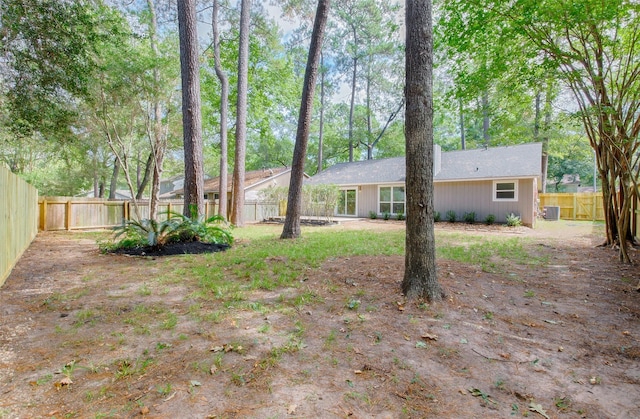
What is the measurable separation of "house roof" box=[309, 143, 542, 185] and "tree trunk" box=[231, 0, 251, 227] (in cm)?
798

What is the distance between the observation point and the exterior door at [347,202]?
19344mm

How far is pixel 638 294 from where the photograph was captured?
13.8ft

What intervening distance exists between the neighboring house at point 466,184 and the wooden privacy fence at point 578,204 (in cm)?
444

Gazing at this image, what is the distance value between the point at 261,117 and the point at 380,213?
28.2 feet

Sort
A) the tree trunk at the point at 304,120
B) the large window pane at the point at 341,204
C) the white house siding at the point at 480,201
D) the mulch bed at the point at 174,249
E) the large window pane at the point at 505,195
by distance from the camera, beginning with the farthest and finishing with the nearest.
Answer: the large window pane at the point at 341,204
the large window pane at the point at 505,195
the white house siding at the point at 480,201
the tree trunk at the point at 304,120
the mulch bed at the point at 174,249

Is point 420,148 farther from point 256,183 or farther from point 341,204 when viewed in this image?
point 256,183

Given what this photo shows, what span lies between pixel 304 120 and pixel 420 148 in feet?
16.9

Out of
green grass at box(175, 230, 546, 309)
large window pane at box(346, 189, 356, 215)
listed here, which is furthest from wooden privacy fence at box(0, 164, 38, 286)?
large window pane at box(346, 189, 356, 215)

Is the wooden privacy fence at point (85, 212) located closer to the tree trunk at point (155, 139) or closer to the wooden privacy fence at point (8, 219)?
the tree trunk at point (155, 139)

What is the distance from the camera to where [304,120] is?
8281mm

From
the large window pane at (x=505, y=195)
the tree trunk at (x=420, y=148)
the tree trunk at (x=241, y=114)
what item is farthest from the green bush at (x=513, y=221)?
the tree trunk at (x=420, y=148)

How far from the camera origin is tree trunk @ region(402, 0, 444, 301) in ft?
11.9

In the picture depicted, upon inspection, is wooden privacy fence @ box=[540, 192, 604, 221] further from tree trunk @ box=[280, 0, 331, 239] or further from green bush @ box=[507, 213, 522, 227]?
tree trunk @ box=[280, 0, 331, 239]

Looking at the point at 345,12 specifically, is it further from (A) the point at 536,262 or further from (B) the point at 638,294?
(B) the point at 638,294
